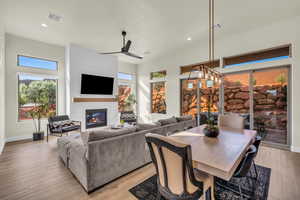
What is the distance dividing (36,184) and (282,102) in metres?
5.70

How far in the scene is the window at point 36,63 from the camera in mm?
4354

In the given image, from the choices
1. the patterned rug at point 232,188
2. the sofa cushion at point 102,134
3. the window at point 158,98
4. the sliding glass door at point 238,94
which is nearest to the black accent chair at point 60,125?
the sofa cushion at point 102,134

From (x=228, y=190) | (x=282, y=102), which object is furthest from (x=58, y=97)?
(x=282, y=102)

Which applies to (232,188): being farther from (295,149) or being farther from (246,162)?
(295,149)

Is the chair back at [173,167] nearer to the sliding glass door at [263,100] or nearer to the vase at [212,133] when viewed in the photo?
the vase at [212,133]

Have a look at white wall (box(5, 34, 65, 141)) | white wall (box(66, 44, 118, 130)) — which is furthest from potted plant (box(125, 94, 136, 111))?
white wall (box(5, 34, 65, 141))

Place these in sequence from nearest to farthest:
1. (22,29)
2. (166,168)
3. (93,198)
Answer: (166,168) → (93,198) → (22,29)

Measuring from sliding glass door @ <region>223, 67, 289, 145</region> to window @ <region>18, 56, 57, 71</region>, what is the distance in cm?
631

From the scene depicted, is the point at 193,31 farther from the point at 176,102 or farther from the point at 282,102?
the point at 282,102

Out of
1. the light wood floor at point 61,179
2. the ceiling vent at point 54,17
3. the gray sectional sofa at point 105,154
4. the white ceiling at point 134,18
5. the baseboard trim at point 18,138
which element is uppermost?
the white ceiling at point 134,18

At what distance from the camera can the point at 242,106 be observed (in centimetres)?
419

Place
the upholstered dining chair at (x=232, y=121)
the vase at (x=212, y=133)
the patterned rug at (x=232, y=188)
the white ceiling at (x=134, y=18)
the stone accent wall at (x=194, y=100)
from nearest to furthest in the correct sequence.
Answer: the patterned rug at (x=232, y=188)
the vase at (x=212, y=133)
the upholstered dining chair at (x=232, y=121)
the white ceiling at (x=134, y=18)
the stone accent wall at (x=194, y=100)

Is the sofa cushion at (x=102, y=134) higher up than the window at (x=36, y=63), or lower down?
lower down

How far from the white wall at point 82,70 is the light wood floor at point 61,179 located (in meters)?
1.95
